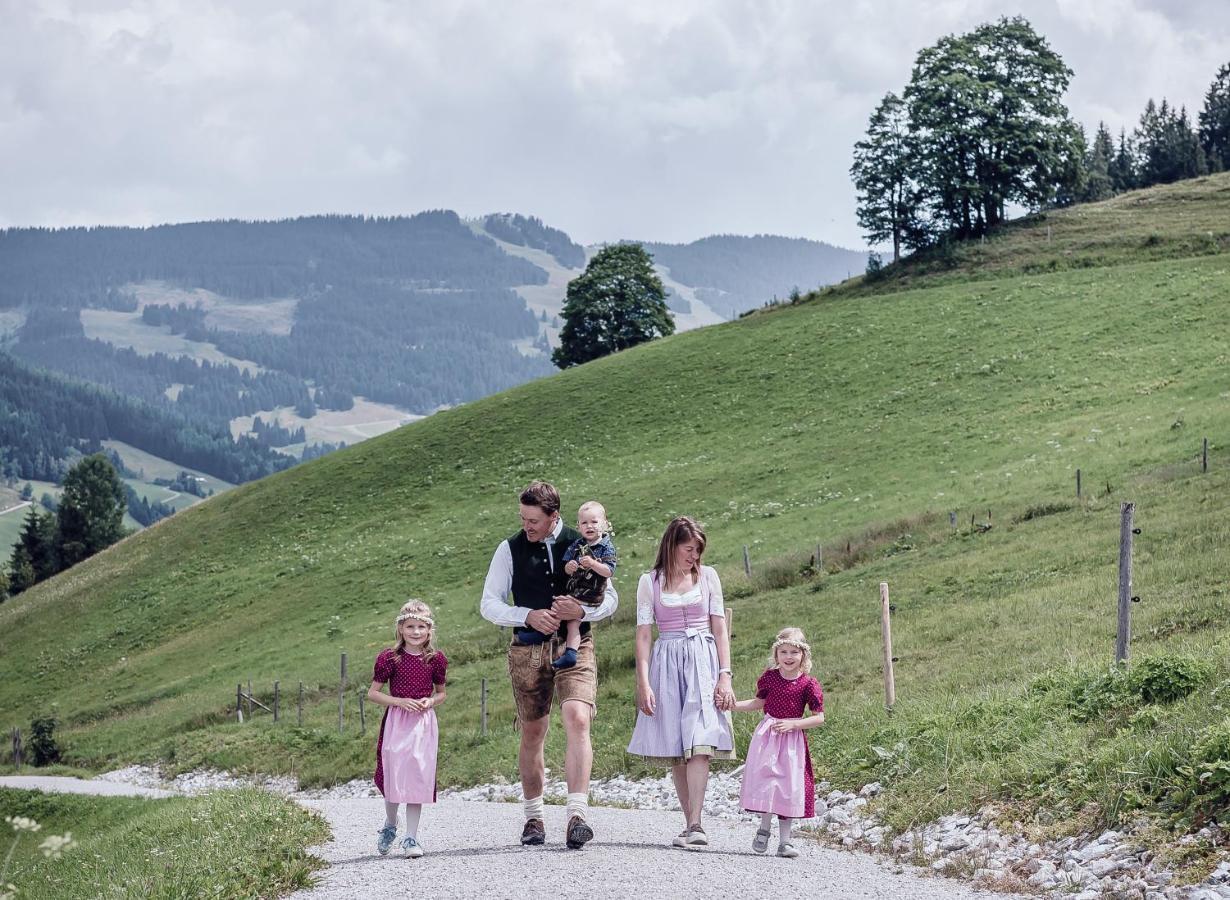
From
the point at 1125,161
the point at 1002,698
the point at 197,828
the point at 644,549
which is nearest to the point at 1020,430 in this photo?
the point at 644,549

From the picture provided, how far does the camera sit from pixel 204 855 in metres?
12.2

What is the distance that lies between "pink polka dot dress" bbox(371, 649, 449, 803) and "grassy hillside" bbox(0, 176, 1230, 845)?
497cm

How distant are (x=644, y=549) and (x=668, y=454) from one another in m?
16.3

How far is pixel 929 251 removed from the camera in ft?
316

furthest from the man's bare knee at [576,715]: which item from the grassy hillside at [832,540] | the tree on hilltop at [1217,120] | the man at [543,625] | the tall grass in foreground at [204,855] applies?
the tree on hilltop at [1217,120]

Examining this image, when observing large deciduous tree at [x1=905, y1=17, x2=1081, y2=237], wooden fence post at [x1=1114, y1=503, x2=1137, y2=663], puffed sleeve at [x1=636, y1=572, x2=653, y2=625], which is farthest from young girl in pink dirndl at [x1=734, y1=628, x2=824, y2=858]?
large deciduous tree at [x1=905, y1=17, x2=1081, y2=237]

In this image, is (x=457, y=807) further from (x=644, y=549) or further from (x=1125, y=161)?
(x=1125, y=161)

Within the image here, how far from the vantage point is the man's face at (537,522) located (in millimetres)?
11991

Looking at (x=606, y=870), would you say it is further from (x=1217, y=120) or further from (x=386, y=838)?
(x=1217, y=120)

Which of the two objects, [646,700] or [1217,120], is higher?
[1217,120]

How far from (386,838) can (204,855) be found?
166 centimetres

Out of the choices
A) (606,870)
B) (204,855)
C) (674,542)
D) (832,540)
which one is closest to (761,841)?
(606,870)

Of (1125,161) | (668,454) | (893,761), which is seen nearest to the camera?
(893,761)

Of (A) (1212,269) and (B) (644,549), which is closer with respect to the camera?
(B) (644,549)
